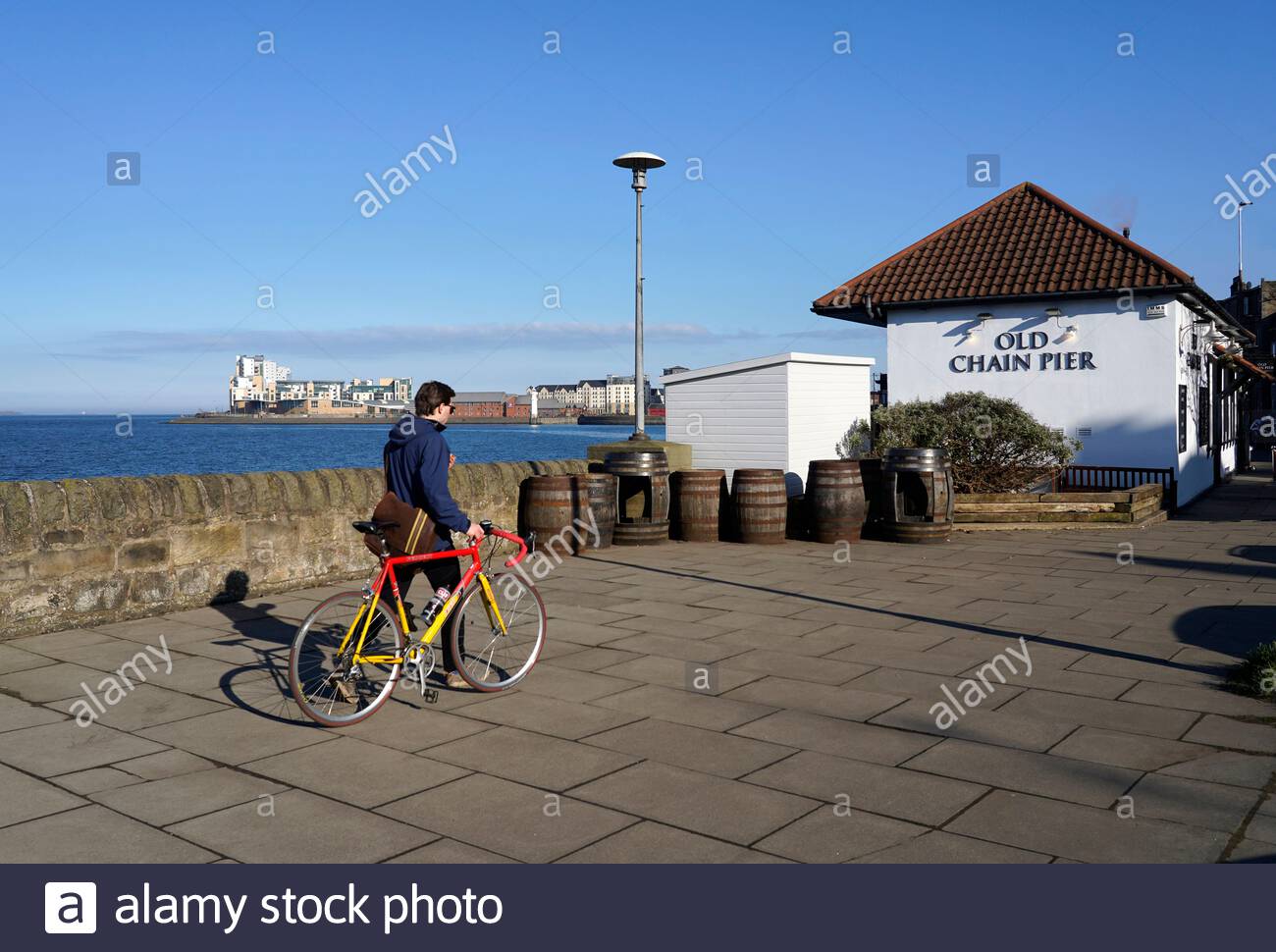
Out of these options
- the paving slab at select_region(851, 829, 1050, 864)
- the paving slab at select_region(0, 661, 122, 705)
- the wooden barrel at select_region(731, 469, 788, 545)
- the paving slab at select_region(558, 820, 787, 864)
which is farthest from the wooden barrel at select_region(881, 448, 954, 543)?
the paving slab at select_region(558, 820, 787, 864)

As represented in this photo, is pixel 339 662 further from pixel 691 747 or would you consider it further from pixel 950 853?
pixel 950 853

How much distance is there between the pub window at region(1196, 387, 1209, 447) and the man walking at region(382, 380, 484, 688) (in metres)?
Answer: 19.5

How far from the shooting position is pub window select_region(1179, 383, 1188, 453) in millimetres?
18941

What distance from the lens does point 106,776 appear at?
482 centimetres

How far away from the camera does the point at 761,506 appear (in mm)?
13070

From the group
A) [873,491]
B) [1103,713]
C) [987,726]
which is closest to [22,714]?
[987,726]

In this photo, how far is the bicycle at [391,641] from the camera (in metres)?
5.68

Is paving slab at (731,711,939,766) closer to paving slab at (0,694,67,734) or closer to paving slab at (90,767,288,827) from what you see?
paving slab at (90,767,288,827)

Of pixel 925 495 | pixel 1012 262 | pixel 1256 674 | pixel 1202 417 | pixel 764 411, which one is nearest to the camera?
pixel 1256 674

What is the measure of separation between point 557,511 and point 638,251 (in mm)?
5099

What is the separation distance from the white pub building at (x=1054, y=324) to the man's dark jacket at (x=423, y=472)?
1500cm

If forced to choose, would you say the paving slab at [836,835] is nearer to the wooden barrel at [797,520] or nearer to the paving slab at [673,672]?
the paving slab at [673,672]
